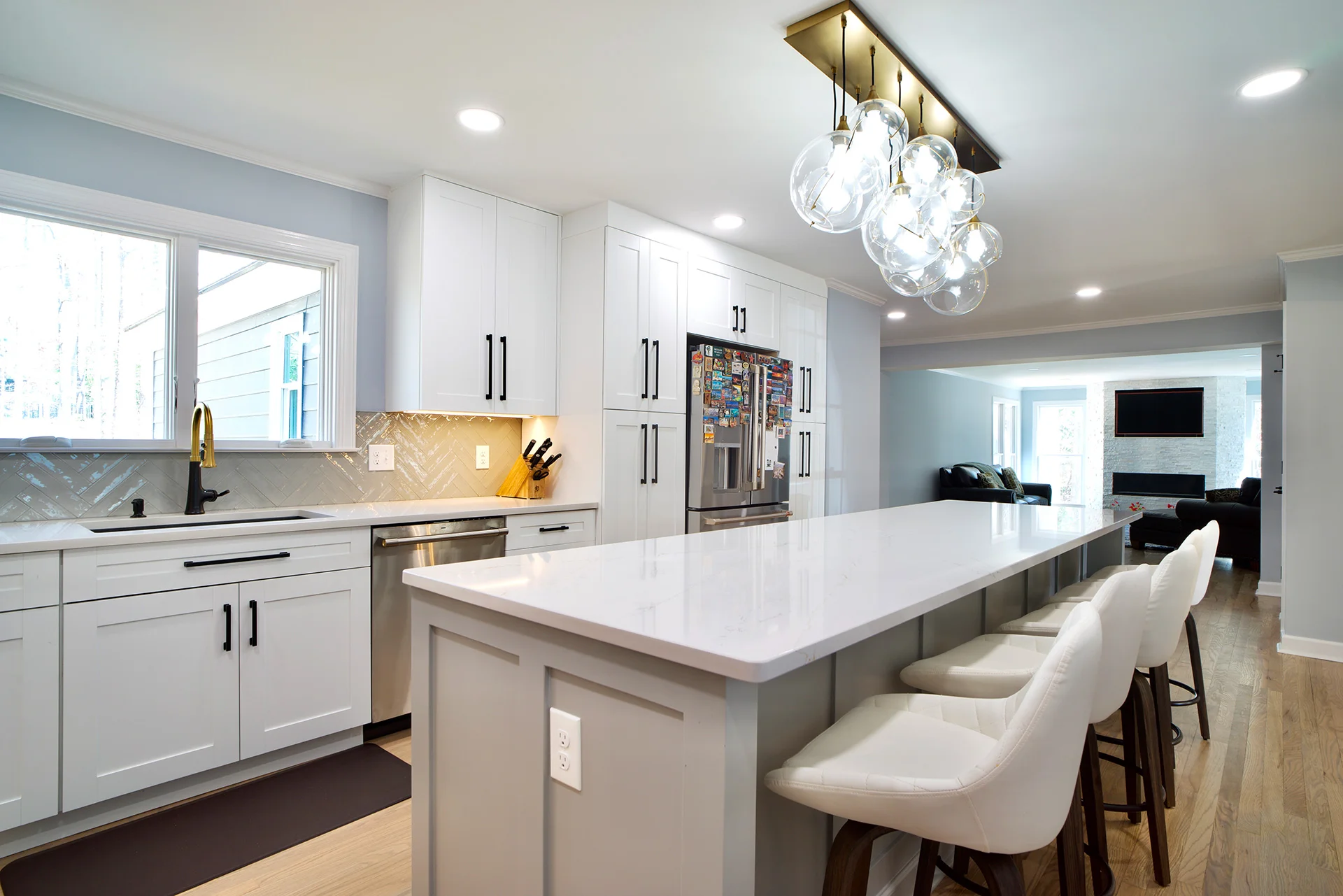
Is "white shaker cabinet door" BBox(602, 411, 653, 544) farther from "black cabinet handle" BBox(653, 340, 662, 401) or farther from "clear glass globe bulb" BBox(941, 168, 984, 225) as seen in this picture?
"clear glass globe bulb" BBox(941, 168, 984, 225)

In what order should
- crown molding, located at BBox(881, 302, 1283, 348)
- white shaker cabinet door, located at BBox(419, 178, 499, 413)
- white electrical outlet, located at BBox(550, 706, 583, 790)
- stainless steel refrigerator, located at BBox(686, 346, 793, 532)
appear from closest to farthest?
white electrical outlet, located at BBox(550, 706, 583, 790), white shaker cabinet door, located at BBox(419, 178, 499, 413), stainless steel refrigerator, located at BBox(686, 346, 793, 532), crown molding, located at BBox(881, 302, 1283, 348)

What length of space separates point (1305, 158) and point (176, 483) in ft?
15.7

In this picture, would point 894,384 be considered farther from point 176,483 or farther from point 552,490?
point 176,483

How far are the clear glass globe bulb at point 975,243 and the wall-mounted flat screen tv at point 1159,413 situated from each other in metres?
10.1

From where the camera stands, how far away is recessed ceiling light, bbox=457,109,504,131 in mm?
2512

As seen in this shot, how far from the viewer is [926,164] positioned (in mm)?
1901

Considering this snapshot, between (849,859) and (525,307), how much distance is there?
2.98m

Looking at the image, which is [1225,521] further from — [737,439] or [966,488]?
[737,439]

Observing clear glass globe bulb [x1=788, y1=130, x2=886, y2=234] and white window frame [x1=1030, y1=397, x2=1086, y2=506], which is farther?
white window frame [x1=1030, y1=397, x2=1086, y2=506]

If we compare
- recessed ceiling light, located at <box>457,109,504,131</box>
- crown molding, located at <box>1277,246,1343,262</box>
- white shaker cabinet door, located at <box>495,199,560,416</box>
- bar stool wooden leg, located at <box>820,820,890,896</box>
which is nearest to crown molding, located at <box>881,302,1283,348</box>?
crown molding, located at <box>1277,246,1343,262</box>

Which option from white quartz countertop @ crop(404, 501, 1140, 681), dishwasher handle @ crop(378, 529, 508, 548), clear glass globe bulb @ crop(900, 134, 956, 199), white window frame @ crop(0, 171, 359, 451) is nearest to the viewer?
white quartz countertop @ crop(404, 501, 1140, 681)

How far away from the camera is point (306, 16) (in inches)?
76.9

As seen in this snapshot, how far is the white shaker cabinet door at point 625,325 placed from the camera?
343 centimetres

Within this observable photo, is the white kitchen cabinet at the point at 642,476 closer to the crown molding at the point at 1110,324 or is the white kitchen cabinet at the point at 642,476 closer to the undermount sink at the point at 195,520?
the undermount sink at the point at 195,520
